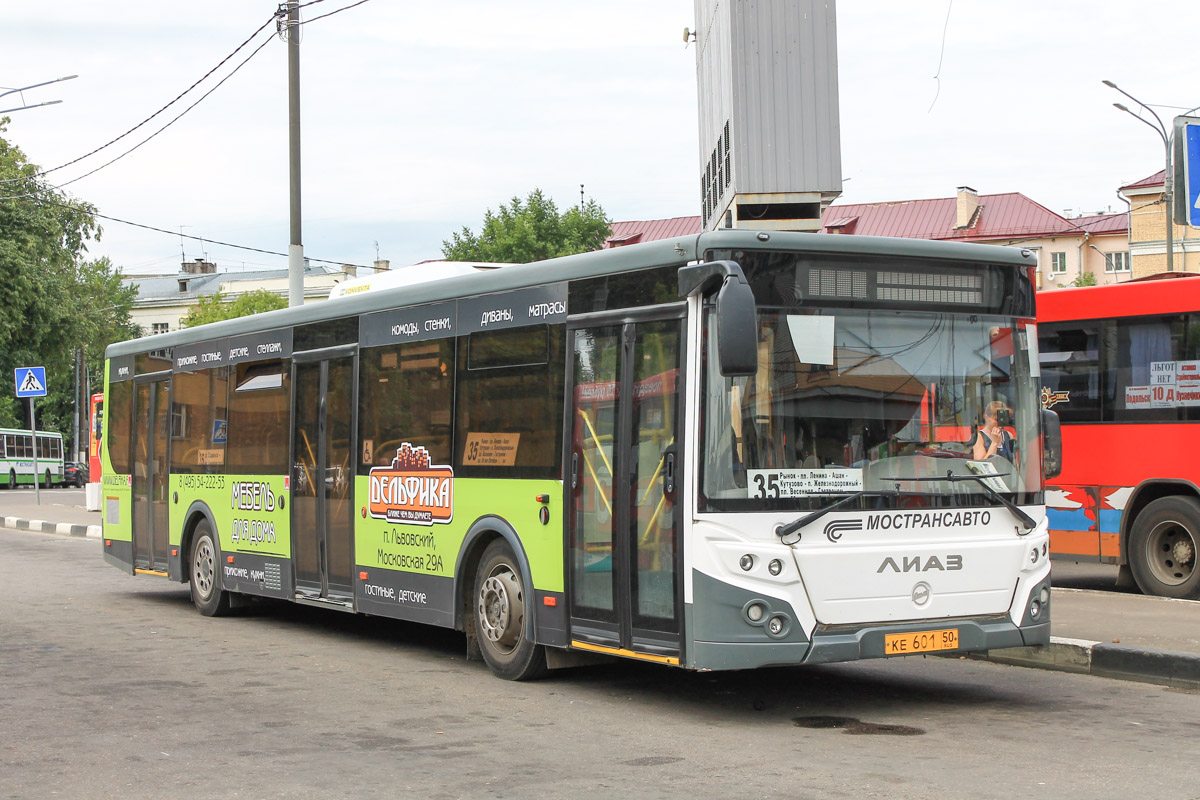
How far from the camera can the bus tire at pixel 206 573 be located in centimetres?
1345

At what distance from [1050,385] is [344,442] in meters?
7.14

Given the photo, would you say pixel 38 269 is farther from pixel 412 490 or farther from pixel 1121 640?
pixel 1121 640

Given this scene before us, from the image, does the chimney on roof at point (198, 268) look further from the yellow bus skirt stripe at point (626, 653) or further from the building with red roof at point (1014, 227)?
the yellow bus skirt stripe at point (626, 653)

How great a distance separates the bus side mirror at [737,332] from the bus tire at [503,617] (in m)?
2.67

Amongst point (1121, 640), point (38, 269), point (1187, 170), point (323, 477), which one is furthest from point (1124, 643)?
point (38, 269)

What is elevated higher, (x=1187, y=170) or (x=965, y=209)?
(x=965, y=209)

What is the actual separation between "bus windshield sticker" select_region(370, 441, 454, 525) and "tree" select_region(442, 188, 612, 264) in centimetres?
5572

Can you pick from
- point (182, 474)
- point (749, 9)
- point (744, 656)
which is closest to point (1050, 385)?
point (749, 9)

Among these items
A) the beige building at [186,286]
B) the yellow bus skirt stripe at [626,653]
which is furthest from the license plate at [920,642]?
the beige building at [186,286]

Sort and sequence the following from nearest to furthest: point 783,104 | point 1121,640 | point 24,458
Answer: point 1121,640
point 783,104
point 24,458

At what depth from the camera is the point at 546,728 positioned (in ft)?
24.7

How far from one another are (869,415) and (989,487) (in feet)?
3.02

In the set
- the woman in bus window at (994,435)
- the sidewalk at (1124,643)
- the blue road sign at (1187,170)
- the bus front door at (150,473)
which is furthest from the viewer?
the bus front door at (150,473)

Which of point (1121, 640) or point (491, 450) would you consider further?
point (1121, 640)
